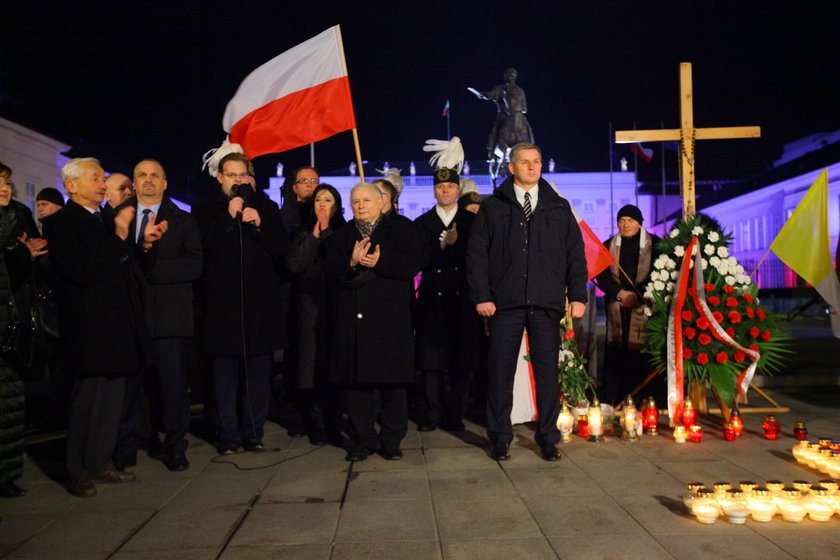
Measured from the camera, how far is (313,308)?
6.63 m

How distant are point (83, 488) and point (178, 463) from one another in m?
0.80

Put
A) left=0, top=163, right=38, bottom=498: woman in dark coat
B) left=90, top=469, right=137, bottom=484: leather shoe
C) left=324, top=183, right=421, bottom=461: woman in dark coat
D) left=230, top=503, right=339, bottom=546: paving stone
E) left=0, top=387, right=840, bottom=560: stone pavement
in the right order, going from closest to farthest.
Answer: left=0, top=387, right=840, bottom=560: stone pavement
left=230, top=503, right=339, bottom=546: paving stone
left=0, top=163, right=38, bottom=498: woman in dark coat
left=90, top=469, right=137, bottom=484: leather shoe
left=324, top=183, right=421, bottom=461: woman in dark coat

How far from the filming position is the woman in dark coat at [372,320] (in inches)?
232

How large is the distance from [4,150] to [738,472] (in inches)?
1343

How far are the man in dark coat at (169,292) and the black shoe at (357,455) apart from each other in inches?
45.9

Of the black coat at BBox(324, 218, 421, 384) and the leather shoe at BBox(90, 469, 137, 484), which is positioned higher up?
the black coat at BBox(324, 218, 421, 384)

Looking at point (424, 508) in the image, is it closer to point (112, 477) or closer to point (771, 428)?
point (112, 477)

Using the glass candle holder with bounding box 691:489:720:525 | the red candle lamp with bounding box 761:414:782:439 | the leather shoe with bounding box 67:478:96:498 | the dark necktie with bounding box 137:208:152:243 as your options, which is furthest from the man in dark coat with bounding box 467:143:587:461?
the leather shoe with bounding box 67:478:96:498

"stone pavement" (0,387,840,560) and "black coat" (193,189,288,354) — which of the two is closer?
"stone pavement" (0,387,840,560)

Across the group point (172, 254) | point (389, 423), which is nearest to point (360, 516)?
point (389, 423)

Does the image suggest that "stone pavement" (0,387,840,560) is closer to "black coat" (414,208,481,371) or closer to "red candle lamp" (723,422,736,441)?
"red candle lamp" (723,422,736,441)

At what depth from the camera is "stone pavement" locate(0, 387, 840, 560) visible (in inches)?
149

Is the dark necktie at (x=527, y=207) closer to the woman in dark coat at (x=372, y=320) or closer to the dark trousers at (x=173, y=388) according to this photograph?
the woman in dark coat at (x=372, y=320)

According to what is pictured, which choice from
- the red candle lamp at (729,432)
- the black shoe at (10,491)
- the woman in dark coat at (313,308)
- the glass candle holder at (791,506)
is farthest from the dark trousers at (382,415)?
the glass candle holder at (791,506)
